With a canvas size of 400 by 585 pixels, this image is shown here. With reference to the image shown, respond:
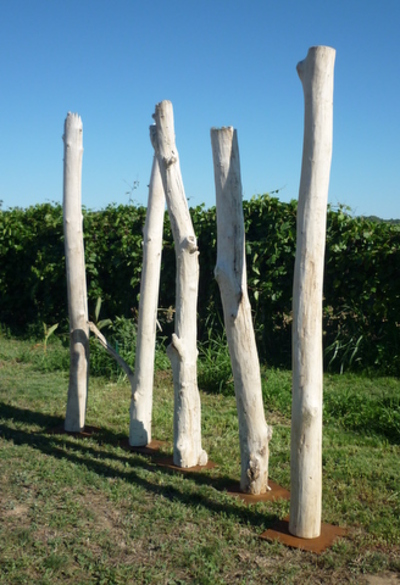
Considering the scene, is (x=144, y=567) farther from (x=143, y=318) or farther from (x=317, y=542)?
(x=143, y=318)

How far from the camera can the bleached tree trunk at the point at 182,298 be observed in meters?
4.49

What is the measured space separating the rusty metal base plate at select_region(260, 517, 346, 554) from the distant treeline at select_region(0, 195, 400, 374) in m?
3.76

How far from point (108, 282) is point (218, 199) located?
547 cm

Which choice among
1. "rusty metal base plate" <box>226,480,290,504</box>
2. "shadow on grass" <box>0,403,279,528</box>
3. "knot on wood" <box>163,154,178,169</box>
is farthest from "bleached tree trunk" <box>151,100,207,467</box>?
"rusty metal base plate" <box>226,480,290,504</box>

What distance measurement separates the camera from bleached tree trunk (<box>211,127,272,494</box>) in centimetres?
392

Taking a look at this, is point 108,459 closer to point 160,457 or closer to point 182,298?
point 160,457

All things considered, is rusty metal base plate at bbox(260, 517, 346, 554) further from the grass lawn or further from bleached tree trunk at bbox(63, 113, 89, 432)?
bleached tree trunk at bbox(63, 113, 89, 432)

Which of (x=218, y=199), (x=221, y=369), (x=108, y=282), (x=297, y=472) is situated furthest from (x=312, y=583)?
(x=108, y=282)

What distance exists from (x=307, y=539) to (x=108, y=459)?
1.84 metres

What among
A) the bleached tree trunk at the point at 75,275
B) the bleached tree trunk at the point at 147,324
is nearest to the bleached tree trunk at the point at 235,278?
the bleached tree trunk at the point at 147,324

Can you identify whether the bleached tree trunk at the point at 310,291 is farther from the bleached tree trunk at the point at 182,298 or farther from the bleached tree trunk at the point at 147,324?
the bleached tree trunk at the point at 147,324

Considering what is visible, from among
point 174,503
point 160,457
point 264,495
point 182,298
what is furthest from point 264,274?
point 174,503

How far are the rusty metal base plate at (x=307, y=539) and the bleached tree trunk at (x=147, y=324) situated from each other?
1.69 meters

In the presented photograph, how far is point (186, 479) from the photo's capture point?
4.35 metres
